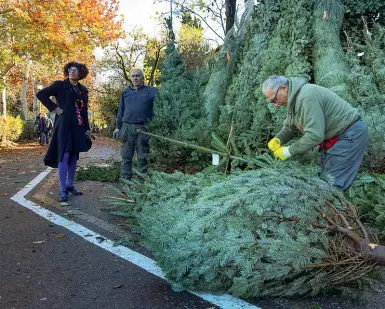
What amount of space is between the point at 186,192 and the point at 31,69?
27714 millimetres

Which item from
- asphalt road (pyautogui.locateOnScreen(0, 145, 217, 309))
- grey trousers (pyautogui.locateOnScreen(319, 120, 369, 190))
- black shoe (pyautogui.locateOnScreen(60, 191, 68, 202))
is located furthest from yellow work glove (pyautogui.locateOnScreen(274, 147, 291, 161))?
black shoe (pyautogui.locateOnScreen(60, 191, 68, 202))

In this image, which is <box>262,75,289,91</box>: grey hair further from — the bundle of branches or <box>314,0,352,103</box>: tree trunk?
<box>314,0,352,103</box>: tree trunk

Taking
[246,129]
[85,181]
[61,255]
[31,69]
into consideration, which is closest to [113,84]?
[31,69]

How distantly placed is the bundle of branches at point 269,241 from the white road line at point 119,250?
0.08 m

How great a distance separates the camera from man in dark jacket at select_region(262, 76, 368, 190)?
151 inches

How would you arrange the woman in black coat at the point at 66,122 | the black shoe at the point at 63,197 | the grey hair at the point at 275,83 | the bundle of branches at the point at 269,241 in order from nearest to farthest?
the bundle of branches at the point at 269,241 → the grey hair at the point at 275,83 → the black shoe at the point at 63,197 → the woman in black coat at the point at 66,122

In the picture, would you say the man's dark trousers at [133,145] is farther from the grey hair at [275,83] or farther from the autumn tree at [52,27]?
the autumn tree at [52,27]

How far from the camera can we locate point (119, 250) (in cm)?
421

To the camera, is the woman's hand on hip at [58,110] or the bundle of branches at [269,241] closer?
the bundle of branches at [269,241]

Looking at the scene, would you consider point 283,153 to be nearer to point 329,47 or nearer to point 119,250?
point 119,250

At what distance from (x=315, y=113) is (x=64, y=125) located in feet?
14.7

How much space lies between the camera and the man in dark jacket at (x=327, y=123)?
3.84 m

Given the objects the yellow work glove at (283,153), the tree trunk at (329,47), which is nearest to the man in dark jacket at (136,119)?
the tree trunk at (329,47)

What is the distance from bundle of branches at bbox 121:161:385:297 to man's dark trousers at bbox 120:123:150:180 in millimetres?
4004
